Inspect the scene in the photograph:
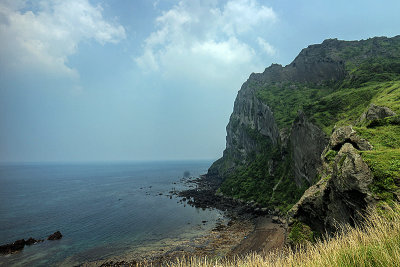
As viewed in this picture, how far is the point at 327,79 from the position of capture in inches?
3883

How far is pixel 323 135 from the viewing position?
136ft

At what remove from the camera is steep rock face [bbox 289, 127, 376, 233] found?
12016 mm

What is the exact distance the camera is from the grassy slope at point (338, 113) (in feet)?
55.9

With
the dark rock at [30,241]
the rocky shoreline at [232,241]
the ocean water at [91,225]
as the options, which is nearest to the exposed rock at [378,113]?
the rocky shoreline at [232,241]

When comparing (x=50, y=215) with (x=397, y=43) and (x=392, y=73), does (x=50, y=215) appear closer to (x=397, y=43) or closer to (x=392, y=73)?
(x=392, y=73)

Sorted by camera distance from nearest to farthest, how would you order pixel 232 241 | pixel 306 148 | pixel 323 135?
pixel 232 241
pixel 323 135
pixel 306 148

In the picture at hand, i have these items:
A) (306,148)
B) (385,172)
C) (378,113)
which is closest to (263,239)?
(306,148)

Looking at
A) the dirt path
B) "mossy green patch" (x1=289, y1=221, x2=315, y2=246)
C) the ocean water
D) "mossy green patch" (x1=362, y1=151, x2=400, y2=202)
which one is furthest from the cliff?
the ocean water

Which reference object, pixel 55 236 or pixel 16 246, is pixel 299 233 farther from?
pixel 16 246

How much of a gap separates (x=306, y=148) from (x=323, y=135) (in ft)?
23.7

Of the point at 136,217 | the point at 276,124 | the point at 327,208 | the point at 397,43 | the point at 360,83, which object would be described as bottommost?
the point at 136,217

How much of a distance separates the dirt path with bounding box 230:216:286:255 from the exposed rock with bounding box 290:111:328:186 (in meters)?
14.1

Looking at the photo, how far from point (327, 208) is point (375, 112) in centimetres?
1775

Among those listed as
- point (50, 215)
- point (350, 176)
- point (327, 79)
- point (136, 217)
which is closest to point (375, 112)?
point (350, 176)
